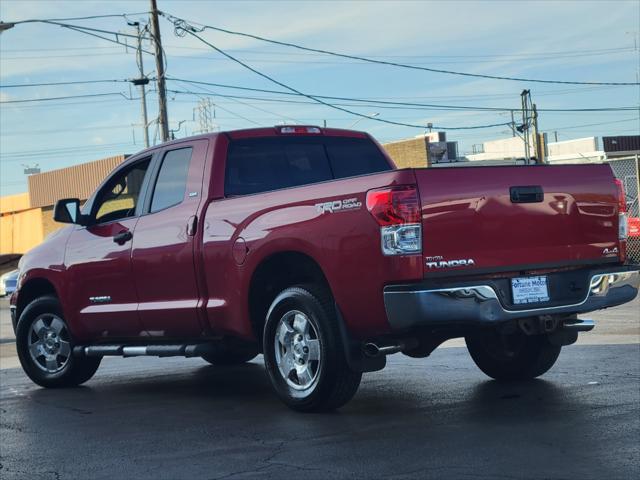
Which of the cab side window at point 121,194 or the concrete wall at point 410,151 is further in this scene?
the concrete wall at point 410,151

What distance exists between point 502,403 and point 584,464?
213 centimetres

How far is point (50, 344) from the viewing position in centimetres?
1032

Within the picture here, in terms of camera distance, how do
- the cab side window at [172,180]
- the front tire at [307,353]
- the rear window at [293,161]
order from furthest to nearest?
the cab side window at [172,180] → the rear window at [293,161] → the front tire at [307,353]

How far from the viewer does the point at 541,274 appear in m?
7.23

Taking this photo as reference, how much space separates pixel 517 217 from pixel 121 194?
421 centimetres

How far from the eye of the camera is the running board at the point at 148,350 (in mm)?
8484

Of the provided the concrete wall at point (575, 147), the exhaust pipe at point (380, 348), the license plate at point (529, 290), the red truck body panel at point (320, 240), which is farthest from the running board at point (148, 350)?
the concrete wall at point (575, 147)

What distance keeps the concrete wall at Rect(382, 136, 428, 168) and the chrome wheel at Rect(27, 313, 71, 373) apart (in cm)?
3627

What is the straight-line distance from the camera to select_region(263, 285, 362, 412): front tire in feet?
24.1

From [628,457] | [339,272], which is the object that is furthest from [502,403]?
[628,457]

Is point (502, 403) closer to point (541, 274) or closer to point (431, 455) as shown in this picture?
point (541, 274)

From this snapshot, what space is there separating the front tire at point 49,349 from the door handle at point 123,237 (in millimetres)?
1230

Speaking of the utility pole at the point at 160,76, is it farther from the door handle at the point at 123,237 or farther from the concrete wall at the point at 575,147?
the concrete wall at the point at 575,147

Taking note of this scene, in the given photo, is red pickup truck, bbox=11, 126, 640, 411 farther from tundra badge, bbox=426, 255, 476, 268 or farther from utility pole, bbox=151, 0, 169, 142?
utility pole, bbox=151, 0, 169, 142
